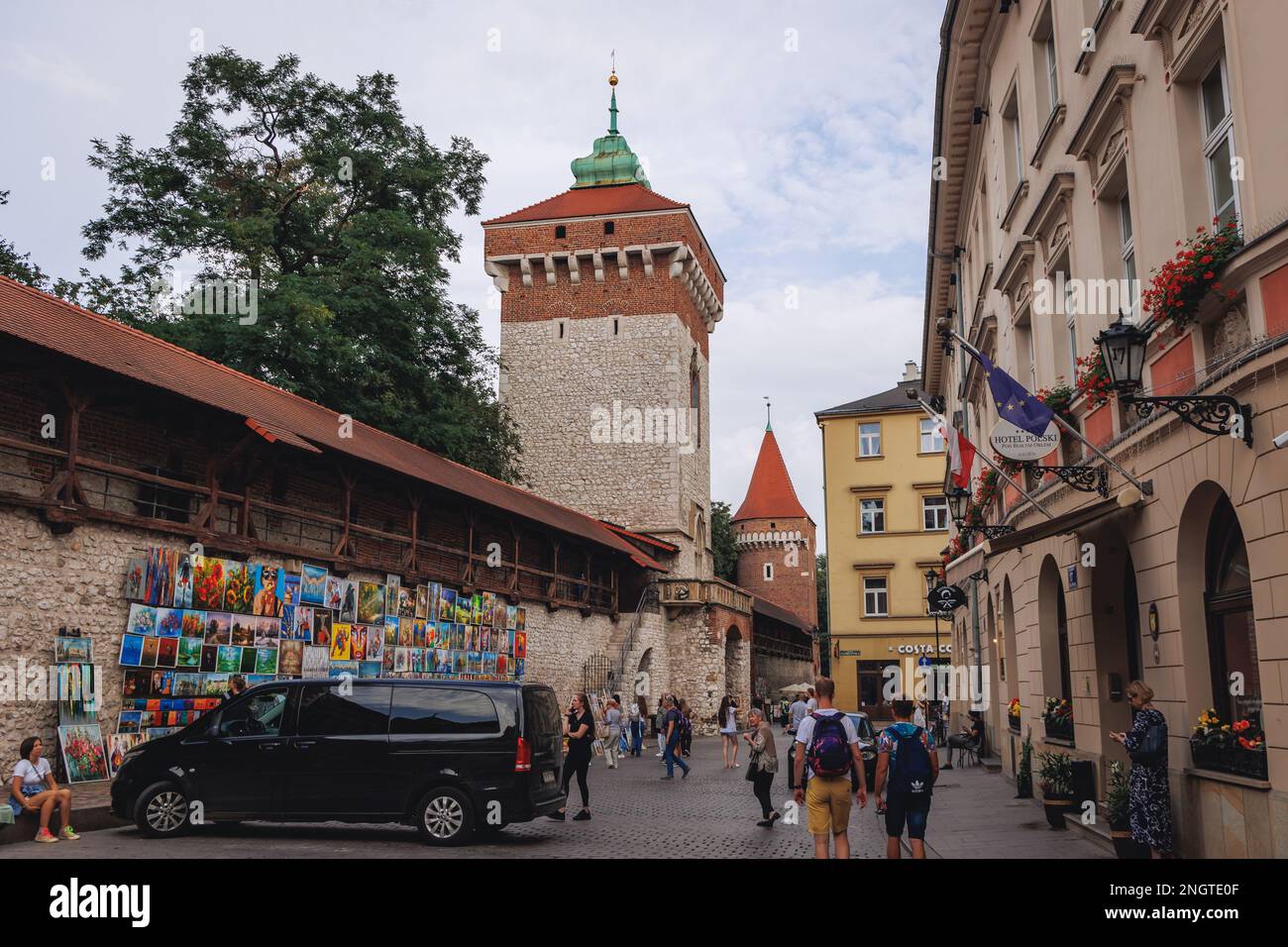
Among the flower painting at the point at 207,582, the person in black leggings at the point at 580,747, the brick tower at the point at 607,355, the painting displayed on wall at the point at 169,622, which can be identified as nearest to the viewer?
the person in black leggings at the point at 580,747

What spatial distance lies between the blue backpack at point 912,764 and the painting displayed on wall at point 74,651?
10.7m

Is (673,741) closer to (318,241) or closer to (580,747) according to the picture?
(580,747)

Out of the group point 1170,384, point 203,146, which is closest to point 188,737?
point 1170,384

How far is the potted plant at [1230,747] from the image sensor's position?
7.87 m

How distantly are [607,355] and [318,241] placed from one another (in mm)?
17023

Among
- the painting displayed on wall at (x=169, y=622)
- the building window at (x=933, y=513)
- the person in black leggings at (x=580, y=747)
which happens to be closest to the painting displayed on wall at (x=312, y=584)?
the painting displayed on wall at (x=169, y=622)

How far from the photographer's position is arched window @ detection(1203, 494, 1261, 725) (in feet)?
27.6

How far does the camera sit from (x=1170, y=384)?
362 inches

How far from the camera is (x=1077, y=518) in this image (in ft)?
35.6

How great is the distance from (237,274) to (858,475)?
25392mm

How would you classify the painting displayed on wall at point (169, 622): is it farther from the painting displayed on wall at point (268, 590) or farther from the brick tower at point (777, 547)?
the brick tower at point (777, 547)

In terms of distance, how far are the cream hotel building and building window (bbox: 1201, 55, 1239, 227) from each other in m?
0.02

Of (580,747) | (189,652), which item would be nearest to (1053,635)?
(580,747)
